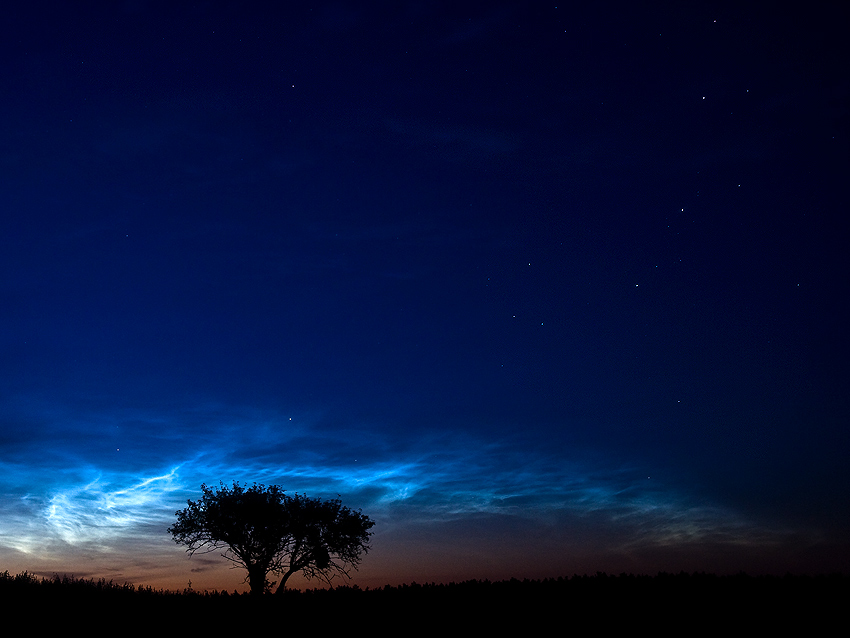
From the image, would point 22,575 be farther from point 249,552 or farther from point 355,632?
point 249,552

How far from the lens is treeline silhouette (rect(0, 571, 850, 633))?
16.5m

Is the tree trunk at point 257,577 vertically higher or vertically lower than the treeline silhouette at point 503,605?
higher

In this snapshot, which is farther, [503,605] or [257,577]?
[257,577]

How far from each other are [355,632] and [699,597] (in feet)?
33.2

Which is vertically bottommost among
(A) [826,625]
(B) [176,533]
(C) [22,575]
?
(A) [826,625]

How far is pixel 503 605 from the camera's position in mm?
19859

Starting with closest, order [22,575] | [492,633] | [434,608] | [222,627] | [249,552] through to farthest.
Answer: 1. [492,633]
2. [222,627]
3. [434,608]
4. [22,575]
5. [249,552]

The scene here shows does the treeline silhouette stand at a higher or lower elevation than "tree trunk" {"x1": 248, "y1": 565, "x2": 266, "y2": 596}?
lower

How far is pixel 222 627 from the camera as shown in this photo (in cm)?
1817

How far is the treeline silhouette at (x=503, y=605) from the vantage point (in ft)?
54.3

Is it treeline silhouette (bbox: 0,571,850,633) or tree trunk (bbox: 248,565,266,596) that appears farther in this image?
tree trunk (bbox: 248,565,266,596)

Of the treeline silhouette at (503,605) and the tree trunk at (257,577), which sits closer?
the treeline silhouette at (503,605)

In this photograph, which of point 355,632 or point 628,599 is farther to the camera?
point 628,599

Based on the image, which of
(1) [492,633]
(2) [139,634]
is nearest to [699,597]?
(1) [492,633]
